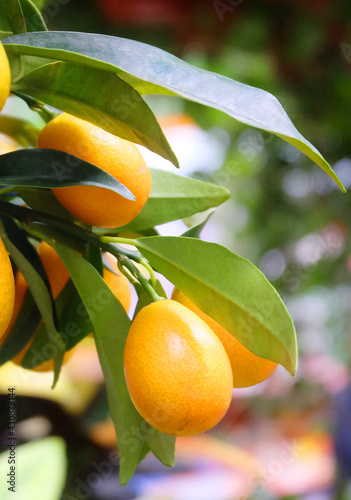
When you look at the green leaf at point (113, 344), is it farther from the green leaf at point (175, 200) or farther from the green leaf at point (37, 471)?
the green leaf at point (37, 471)

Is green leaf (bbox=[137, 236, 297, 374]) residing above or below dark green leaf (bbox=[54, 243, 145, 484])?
above

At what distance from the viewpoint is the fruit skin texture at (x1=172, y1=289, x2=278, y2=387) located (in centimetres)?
26

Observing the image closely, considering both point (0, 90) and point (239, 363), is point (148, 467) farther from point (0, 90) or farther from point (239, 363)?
point (0, 90)

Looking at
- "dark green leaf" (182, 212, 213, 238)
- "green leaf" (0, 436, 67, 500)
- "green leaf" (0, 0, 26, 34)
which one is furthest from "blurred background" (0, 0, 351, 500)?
"green leaf" (0, 0, 26, 34)

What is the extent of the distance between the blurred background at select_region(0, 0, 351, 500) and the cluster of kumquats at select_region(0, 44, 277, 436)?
0.27m

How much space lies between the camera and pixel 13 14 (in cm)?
24

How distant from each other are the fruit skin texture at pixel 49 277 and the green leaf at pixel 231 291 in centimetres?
7

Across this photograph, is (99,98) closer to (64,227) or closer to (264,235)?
(64,227)

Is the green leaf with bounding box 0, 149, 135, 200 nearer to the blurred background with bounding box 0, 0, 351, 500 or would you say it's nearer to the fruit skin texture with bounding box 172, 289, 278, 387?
the fruit skin texture with bounding box 172, 289, 278, 387

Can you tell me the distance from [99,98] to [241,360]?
147 mm

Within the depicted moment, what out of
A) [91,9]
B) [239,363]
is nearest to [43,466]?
[239,363]

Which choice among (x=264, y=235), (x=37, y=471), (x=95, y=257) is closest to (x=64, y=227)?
(x=95, y=257)

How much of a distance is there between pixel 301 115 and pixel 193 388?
77cm

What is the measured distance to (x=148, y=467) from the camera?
0.68 m
